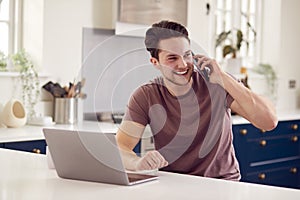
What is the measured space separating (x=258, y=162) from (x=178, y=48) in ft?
10.4

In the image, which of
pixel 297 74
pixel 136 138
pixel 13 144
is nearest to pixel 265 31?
pixel 297 74

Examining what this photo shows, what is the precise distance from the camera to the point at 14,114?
3.69 meters

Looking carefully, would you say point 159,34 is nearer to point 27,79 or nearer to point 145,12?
point 27,79

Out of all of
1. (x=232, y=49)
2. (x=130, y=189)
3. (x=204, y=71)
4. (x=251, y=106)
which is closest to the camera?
(x=130, y=189)

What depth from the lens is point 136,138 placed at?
2010 mm

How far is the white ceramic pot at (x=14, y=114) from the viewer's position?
11.8ft

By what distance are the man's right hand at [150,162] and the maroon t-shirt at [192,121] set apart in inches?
8.1

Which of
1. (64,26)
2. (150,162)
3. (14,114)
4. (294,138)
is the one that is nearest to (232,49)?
(294,138)

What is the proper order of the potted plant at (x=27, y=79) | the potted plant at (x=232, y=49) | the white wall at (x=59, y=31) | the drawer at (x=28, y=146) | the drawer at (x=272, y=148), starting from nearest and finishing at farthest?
the drawer at (x=28, y=146), the potted plant at (x=27, y=79), the white wall at (x=59, y=31), the drawer at (x=272, y=148), the potted plant at (x=232, y=49)

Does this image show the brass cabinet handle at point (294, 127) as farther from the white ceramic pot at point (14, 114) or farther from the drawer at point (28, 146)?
the drawer at point (28, 146)

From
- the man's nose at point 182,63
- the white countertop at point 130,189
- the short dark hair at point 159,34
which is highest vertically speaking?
the short dark hair at point 159,34

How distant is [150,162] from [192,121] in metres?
0.28

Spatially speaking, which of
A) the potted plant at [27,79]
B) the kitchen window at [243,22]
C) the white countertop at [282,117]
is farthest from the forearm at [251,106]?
the kitchen window at [243,22]

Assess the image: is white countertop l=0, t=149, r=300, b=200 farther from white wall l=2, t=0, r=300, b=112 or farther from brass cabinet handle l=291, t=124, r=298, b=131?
brass cabinet handle l=291, t=124, r=298, b=131
